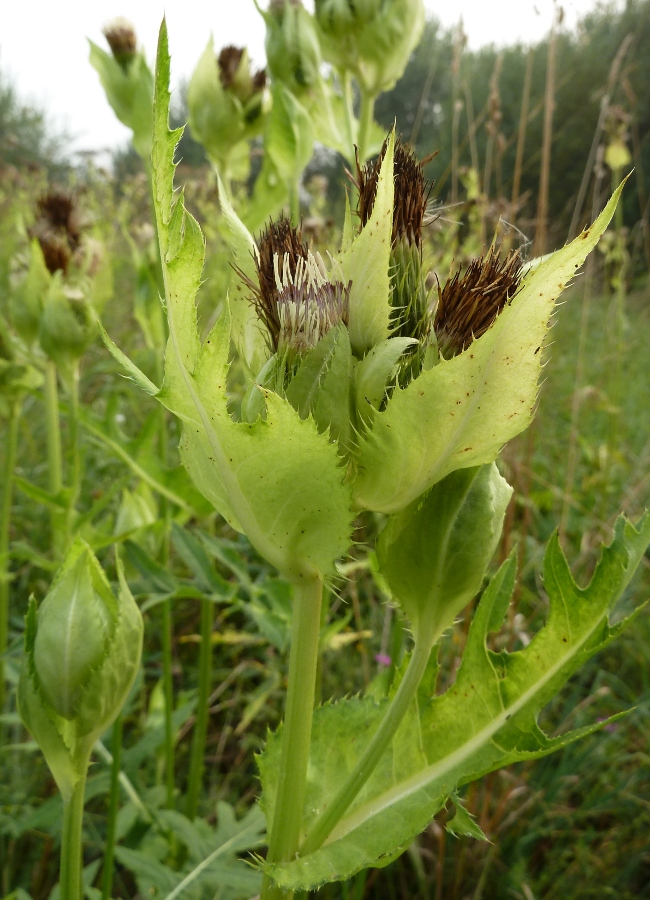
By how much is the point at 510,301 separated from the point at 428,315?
0.29 feet

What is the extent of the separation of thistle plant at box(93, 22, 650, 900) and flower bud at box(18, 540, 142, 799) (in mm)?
199

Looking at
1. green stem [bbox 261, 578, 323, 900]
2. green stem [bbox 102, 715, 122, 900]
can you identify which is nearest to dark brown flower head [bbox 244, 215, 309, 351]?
green stem [bbox 261, 578, 323, 900]

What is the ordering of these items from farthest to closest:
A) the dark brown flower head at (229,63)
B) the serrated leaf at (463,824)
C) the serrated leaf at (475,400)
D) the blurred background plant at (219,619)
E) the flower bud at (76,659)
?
the dark brown flower head at (229,63) < the blurred background plant at (219,619) < the flower bud at (76,659) < the serrated leaf at (463,824) < the serrated leaf at (475,400)

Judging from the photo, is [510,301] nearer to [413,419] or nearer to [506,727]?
[413,419]

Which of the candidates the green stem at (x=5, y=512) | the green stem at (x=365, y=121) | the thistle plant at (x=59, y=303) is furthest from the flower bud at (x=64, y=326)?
the green stem at (x=365, y=121)

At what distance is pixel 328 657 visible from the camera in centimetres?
215

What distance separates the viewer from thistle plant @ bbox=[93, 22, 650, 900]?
0.48m

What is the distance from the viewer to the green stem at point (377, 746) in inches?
23.2

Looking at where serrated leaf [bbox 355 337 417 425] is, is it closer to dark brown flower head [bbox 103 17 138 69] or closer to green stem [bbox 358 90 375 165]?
green stem [bbox 358 90 375 165]

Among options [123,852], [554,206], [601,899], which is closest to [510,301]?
[123,852]

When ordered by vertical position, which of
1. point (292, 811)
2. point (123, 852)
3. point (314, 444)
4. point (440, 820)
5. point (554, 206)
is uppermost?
point (554, 206)

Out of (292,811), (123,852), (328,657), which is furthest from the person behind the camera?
(328,657)

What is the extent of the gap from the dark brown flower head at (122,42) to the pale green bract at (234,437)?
1.25 meters

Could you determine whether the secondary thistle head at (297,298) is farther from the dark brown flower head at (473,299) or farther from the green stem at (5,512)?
the green stem at (5,512)
